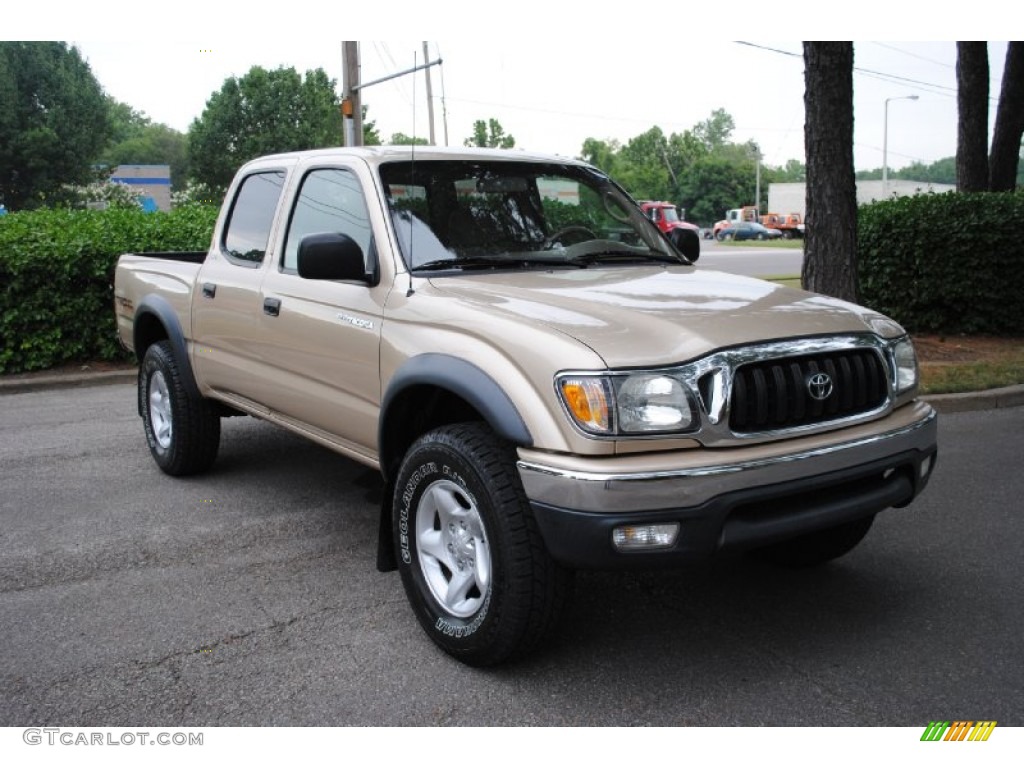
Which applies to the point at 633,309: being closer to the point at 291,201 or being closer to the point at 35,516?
the point at 291,201

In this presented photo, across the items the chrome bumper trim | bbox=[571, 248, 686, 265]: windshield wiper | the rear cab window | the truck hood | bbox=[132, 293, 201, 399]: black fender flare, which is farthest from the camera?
bbox=[132, 293, 201, 399]: black fender flare

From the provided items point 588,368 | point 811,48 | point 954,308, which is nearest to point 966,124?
point 954,308

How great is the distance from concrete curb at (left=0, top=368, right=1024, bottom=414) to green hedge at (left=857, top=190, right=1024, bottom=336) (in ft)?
8.09

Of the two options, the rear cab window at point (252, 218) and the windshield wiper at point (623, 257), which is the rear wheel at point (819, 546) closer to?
the windshield wiper at point (623, 257)

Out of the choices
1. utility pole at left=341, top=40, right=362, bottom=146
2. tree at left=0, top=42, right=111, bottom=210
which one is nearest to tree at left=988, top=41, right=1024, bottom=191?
utility pole at left=341, top=40, right=362, bottom=146

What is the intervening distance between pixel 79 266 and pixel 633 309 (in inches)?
299

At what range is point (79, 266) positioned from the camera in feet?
30.9

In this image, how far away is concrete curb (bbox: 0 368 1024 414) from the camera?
778 centimetres

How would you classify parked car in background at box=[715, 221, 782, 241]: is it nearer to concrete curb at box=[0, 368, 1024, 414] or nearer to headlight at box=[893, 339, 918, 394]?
concrete curb at box=[0, 368, 1024, 414]

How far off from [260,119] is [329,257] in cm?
6427

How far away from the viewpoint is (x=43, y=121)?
55906 mm

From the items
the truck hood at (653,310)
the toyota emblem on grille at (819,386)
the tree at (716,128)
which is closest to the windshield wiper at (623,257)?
the truck hood at (653,310)

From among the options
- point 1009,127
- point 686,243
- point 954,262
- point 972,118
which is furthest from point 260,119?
point 686,243

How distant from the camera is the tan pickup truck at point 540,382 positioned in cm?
303
